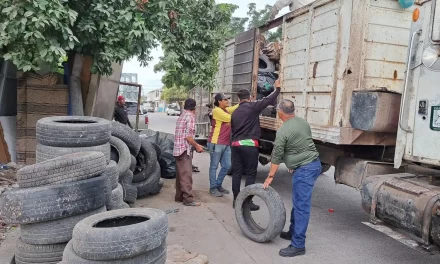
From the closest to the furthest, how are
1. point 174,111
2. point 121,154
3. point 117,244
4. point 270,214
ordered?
point 117,244 < point 270,214 < point 121,154 < point 174,111

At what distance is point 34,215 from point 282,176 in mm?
5832

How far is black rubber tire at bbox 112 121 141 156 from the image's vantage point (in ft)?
17.8

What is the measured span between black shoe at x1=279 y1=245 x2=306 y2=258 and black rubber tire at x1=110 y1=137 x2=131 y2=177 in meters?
2.30

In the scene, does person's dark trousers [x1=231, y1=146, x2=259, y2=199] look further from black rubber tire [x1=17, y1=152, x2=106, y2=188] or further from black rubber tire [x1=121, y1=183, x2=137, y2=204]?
black rubber tire [x1=17, y1=152, x2=106, y2=188]

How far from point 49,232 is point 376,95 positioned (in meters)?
3.29

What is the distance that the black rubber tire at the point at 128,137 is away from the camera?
5.41 m

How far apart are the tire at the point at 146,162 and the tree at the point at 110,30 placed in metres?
1.37

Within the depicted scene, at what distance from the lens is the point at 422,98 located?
334cm

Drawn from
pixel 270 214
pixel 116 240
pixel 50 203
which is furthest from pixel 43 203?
pixel 270 214

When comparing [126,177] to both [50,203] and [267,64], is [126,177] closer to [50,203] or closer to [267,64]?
[50,203]

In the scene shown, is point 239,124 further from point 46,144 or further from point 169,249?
point 46,144

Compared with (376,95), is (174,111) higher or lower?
lower

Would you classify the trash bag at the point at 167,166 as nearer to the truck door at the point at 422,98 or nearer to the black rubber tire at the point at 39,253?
the black rubber tire at the point at 39,253

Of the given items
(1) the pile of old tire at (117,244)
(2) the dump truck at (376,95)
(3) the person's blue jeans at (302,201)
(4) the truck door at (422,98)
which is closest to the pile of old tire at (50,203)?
(1) the pile of old tire at (117,244)
